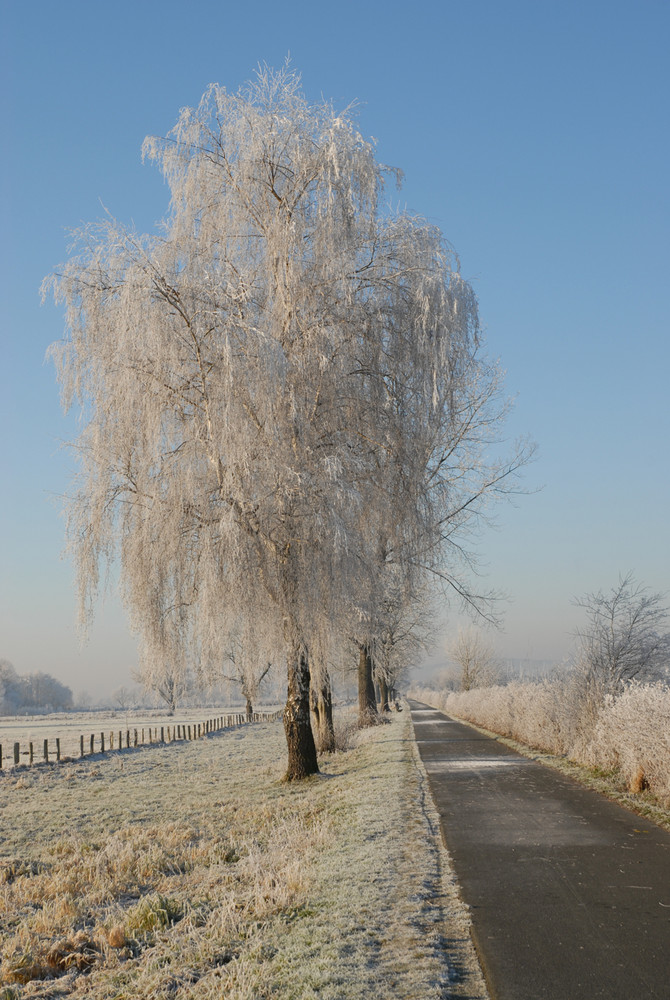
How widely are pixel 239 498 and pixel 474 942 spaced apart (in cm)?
710

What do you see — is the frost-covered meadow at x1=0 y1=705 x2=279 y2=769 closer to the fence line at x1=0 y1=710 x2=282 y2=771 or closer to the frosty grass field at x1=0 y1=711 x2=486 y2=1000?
the fence line at x1=0 y1=710 x2=282 y2=771

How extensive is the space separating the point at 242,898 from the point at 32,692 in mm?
140385

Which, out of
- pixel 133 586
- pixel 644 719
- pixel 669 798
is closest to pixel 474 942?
pixel 669 798

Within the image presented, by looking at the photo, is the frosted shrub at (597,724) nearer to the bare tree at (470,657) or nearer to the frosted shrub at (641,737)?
the frosted shrub at (641,737)

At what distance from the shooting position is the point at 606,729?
1210 centimetres

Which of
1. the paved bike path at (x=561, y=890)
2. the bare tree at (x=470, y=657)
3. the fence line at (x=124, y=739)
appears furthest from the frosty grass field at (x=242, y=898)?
the bare tree at (x=470, y=657)

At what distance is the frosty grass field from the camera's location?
4676 millimetres

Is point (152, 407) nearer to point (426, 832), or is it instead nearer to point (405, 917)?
point (426, 832)

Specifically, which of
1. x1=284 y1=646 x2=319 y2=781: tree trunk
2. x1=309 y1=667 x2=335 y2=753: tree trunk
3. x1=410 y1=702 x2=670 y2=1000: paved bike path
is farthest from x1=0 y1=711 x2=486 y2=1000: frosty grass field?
x1=309 y1=667 x2=335 y2=753: tree trunk

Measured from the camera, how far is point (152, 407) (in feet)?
38.4

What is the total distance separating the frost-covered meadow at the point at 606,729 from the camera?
32.1 ft

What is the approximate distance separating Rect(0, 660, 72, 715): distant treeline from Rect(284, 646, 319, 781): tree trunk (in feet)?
330

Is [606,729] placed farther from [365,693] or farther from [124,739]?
[124,739]

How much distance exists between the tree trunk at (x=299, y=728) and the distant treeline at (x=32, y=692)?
100 m
